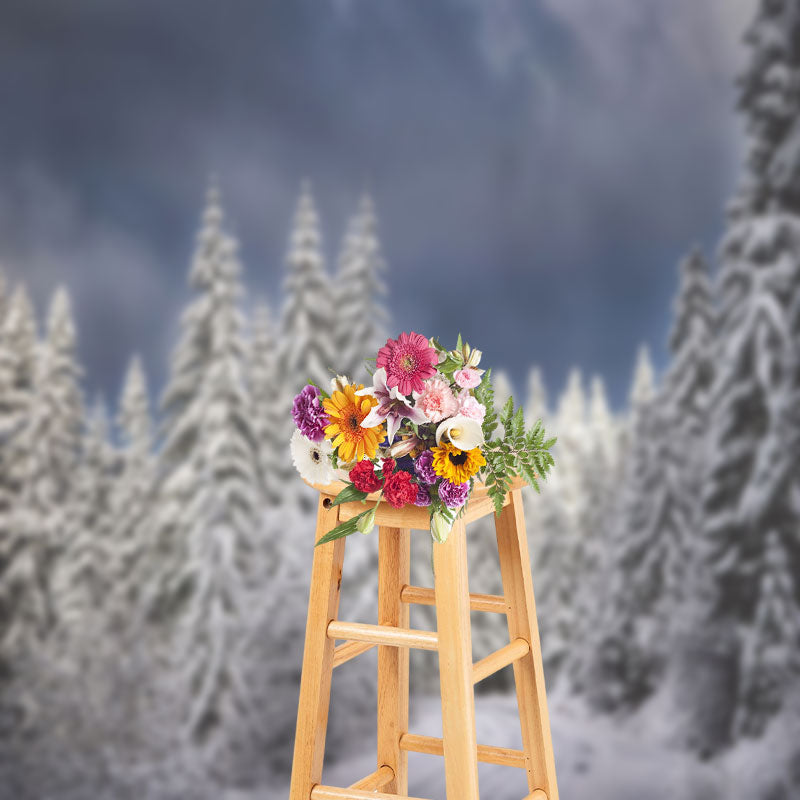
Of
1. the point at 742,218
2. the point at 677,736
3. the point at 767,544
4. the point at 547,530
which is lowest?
the point at 677,736

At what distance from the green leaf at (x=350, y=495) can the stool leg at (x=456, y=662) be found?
0.70ft

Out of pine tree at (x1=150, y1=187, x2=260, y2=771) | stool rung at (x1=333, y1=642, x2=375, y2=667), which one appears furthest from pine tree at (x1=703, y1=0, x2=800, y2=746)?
stool rung at (x1=333, y1=642, x2=375, y2=667)

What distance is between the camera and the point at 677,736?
19.9ft

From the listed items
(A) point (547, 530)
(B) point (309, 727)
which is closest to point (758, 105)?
(A) point (547, 530)

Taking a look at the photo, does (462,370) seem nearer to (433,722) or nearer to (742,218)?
(742,218)

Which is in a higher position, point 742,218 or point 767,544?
point 742,218

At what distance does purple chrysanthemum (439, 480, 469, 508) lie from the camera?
80.8 inches

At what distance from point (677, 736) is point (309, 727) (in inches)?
176

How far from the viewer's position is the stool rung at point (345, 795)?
2.20 m

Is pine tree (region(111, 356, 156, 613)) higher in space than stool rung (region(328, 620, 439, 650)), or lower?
higher

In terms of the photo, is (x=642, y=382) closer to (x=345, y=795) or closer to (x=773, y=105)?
(x=773, y=105)

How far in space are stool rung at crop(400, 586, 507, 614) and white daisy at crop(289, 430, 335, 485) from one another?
480mm

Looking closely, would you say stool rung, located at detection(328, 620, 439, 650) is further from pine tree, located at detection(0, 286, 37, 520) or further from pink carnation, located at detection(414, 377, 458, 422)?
pine tree, located at detection(0, 286, 37, 520)

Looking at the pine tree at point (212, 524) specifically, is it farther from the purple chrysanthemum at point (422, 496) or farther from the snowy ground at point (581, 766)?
the purple chrysanthemum at point (422, 496)
